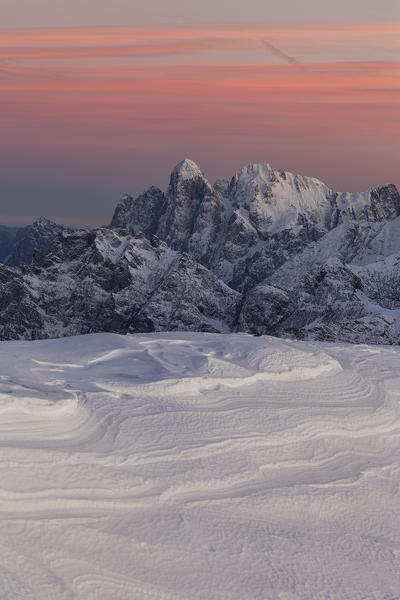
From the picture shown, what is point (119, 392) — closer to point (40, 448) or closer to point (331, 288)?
point (40, 448)

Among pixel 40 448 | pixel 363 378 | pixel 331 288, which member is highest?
pixel 40 448

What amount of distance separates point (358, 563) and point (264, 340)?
525 inches

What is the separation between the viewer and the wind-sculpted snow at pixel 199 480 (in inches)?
431

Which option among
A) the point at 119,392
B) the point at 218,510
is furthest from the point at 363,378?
the point at 218,510

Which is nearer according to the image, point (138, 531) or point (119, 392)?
point (138, 531)

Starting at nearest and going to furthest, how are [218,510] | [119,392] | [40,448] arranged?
[218,510] < [40,448] < [119,392]

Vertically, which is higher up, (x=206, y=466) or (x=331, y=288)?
(x=206, y=466)

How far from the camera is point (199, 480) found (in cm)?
1382

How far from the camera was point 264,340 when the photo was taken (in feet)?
81.6

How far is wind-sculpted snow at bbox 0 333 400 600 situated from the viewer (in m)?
10.9

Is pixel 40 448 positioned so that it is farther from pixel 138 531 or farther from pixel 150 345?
pixel 150 345

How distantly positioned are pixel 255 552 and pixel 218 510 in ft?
4.62

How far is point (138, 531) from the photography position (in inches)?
468

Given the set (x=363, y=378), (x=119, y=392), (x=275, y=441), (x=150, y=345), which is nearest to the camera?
(x=275, y=441)
